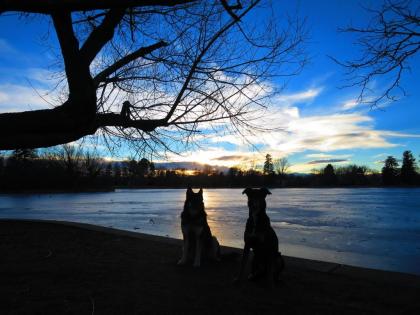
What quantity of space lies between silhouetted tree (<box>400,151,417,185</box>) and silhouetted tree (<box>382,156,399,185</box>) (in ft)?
7.28

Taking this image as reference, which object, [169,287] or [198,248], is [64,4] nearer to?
[169,287]

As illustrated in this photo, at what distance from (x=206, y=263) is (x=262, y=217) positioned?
2118mm

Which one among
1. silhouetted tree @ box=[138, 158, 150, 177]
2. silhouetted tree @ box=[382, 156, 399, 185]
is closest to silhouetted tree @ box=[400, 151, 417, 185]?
silhouetted tree @ box=[382, 156, 399, 185]

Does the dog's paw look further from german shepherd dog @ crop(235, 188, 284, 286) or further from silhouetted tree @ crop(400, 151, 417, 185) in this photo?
silhouetted tree @ crop(400, 151, 417, 185)

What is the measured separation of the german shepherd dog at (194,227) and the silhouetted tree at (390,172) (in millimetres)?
138553

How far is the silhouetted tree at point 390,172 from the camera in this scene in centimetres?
13350

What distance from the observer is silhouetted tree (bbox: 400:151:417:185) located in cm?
13075

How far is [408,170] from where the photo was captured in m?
132

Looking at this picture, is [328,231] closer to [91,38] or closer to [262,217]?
[262,217]

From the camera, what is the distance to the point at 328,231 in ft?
47.1

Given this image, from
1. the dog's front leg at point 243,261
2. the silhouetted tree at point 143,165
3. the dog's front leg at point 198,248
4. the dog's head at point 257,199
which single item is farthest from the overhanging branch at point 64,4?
the silhouetted tree at point 143,165

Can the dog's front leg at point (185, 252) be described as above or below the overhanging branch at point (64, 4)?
below

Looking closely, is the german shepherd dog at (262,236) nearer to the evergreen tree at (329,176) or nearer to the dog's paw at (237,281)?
the dog's paw at (237,281)

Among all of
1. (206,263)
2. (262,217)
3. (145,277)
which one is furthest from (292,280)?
(145,277)
